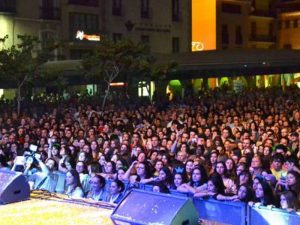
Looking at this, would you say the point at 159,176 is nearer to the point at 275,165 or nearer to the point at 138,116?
the point at 275,165

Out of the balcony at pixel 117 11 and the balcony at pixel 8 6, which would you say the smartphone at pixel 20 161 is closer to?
the balcony at pixel 8 6

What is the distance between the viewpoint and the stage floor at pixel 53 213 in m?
8.12

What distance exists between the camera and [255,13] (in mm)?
62469

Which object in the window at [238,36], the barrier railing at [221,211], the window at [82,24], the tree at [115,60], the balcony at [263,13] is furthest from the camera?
the balcony at [263,13]

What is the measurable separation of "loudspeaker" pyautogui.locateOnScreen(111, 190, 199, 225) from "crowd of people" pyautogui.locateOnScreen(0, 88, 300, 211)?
71.4 inches

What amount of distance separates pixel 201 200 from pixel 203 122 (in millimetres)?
8872

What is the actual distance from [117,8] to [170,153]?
110 feet

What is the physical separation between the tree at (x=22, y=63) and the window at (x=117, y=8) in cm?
2032

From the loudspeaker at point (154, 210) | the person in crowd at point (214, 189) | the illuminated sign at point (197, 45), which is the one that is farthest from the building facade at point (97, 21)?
the loudspeaker at point (154, 210)

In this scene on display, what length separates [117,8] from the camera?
150 feet

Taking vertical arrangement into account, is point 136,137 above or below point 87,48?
below

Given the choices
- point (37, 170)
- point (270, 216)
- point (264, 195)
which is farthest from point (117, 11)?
point (270, 216)

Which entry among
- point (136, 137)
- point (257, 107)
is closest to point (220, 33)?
point (257, 107)

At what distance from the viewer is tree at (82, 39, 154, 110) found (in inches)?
1035
